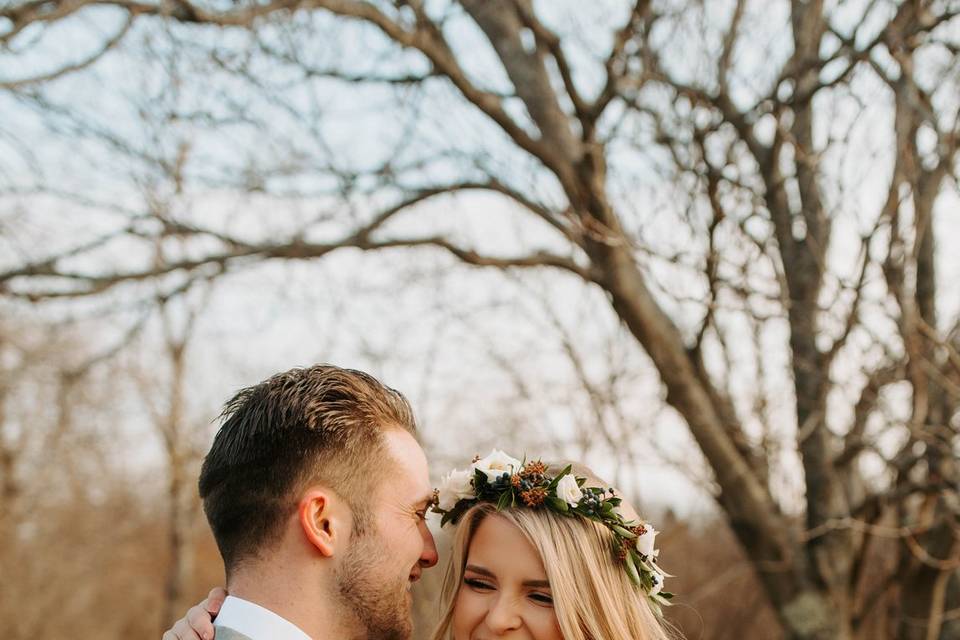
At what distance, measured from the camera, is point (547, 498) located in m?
3.70

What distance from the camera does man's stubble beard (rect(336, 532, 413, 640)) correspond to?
317cm

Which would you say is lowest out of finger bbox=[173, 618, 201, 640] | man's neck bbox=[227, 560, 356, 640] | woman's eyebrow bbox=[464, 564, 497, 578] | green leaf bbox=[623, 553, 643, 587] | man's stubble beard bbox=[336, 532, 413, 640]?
finger bbox=[173, 618, 201, 640]

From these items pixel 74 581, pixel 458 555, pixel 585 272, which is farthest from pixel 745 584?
pixel 74 581

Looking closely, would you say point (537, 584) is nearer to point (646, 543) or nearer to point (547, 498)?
point (547, 498)

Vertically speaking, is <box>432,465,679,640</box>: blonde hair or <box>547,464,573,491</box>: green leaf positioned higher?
<box>547,464,573,491</box>: green leaf

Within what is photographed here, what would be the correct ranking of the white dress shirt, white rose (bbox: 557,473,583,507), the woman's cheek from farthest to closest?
white rose (bbox: 557,473,583,507)
the woman's cheek
the white dress shirt

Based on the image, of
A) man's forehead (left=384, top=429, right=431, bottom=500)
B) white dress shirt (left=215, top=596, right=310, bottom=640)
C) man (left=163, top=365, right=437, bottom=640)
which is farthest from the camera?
man's forehead (left=384, top=429, right=431, bottom=500)

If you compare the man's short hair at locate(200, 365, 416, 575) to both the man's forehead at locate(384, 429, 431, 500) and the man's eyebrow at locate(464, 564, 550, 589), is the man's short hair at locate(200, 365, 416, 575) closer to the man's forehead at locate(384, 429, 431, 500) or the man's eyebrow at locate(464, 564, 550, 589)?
the man's forehead at locate(384, 429, 431, 500)

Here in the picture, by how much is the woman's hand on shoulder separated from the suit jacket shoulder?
0.20 ft

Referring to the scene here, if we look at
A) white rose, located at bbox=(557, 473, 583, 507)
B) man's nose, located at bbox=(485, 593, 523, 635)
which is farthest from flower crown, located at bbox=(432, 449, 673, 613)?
man's nose, located at bbox=(485, 593, 523, 635)

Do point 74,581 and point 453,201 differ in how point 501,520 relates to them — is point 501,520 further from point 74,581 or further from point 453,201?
point 74,581

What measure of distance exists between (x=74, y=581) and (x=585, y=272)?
73.4 feet

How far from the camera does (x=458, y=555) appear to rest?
374 cm

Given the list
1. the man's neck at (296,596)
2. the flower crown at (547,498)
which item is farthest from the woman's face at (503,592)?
the man's neck at (296,596)
